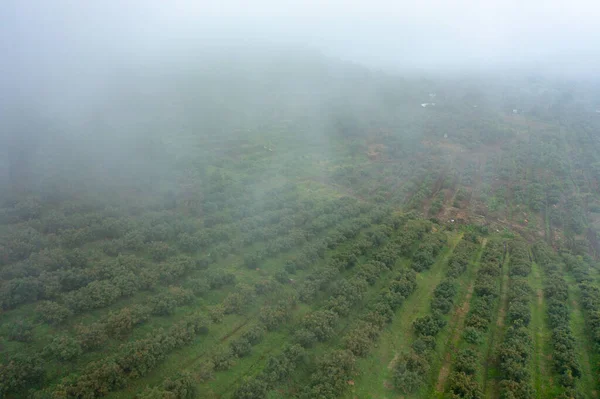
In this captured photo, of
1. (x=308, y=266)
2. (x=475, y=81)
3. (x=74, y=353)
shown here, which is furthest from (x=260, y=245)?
(x=475, y=81)

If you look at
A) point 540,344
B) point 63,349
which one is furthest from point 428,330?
point 63,349

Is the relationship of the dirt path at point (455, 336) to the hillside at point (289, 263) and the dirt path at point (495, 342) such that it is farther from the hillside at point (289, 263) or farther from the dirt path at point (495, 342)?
the dirt path at point (495, 342)

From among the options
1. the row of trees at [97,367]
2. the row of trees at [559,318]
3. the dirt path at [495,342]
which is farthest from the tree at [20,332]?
the row of trees at [559,318]

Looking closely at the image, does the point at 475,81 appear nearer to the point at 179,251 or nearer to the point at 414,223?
the point at 414,223

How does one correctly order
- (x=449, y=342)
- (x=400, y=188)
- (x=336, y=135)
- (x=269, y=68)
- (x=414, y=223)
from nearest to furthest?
(x=449, y=342), (x=414, y=223), (x=400, y=188), (x=336, y=135), (x=269, y=68)

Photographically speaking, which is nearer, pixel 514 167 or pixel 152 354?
pixel 152 354

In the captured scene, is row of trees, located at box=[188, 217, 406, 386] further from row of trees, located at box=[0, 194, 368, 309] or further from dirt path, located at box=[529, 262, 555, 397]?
dirt path, located at box=[529, 262, 555, 397]

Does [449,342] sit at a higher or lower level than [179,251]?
lower

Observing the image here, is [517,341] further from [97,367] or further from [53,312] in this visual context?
[53,312]
